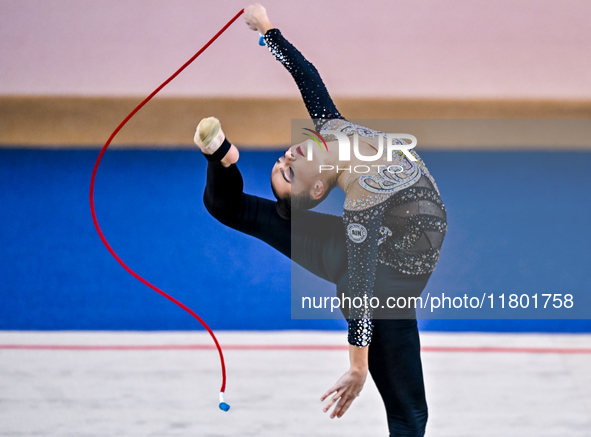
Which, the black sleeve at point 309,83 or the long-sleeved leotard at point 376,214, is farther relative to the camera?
the black sleeve at point 309,83

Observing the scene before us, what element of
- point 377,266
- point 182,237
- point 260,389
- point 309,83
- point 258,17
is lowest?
point 260,389

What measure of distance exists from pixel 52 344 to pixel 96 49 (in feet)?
3.64

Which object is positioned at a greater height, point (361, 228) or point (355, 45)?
point (355, 45)

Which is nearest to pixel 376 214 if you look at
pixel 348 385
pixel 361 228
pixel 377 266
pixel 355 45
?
pixel 361 228

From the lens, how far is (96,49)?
84.0 inches

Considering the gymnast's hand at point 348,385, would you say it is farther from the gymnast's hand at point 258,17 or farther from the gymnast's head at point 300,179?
the gymnast's hand at point 258,17

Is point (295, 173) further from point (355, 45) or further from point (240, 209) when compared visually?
point (355, 45)

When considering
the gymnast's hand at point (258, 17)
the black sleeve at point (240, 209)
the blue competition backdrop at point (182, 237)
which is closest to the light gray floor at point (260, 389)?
the blue competition backdrop at point (182, 237)

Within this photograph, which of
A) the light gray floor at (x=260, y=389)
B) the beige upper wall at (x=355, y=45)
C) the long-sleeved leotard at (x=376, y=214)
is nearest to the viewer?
the long-sleeved leotard at (x=376, y=214)

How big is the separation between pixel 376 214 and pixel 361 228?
0.13 feet

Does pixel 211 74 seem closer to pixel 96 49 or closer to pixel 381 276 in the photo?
pixel 96 49

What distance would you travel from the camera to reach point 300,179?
1183 millimetres

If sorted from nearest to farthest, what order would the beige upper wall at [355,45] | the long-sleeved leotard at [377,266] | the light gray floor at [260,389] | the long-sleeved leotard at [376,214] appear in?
the long-sleeved leotard at [376,214] < the long-sleeved leotard at [377,266] < the light gray floor at [260,389] < the beige upper wall at [355,45]

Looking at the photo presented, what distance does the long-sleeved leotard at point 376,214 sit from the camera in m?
1.06
